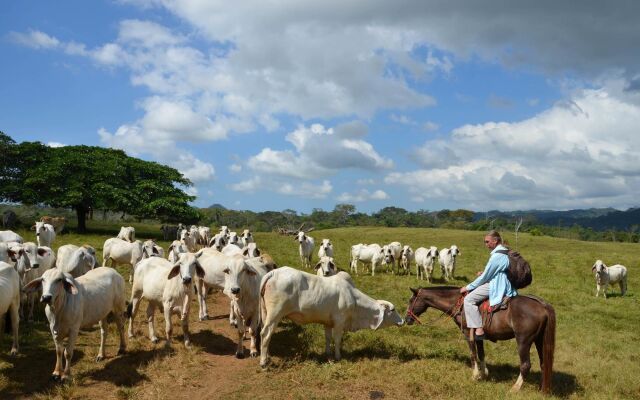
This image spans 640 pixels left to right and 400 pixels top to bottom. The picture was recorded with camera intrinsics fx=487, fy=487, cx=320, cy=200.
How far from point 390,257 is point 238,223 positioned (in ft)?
303

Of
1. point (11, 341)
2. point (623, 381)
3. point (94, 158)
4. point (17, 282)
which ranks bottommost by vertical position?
point (623, 381)

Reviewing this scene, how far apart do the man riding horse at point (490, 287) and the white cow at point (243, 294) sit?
4.55m

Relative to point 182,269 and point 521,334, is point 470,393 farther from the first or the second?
point 182,269

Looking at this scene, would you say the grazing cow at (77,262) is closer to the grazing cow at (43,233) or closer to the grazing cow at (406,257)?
the grazing cow at (43,233)

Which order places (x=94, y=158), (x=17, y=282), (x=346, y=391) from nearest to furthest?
(x=346, y=391)
(x=17, y=282)
(x=94, y=158)

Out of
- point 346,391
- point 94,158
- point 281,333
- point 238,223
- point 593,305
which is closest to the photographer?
point 346,391

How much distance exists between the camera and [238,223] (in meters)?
116

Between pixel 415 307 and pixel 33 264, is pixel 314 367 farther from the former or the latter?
pixel 33 264

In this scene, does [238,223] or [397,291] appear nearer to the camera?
[397,291]

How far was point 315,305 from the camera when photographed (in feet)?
33.8

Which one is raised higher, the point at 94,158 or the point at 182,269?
the point at 94,158

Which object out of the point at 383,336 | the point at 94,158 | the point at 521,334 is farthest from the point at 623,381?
the point at 94,158

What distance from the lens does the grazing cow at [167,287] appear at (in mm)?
10609

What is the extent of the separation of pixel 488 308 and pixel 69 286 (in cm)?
805
